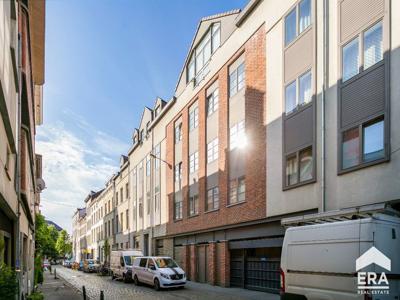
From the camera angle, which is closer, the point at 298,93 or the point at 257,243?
the point at 298,93

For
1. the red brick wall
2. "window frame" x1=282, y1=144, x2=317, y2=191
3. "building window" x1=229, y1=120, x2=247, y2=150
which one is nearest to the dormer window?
the red brick wall

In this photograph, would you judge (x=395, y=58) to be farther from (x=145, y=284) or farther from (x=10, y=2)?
(x=145, y=284)

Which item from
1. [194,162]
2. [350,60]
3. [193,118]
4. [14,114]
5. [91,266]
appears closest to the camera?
[14,114]

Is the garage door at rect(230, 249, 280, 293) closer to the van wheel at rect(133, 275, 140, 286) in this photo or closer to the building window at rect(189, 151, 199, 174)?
the van wheel at rect(133, 275, 140, 286)

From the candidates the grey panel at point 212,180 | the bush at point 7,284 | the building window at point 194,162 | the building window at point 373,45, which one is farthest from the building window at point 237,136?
the bush at point 7,284

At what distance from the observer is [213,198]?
987 inches

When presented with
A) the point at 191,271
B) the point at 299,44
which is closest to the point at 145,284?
the point at 191,271

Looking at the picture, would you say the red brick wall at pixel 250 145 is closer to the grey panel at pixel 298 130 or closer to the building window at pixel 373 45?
the grey panel at pixel 298 130

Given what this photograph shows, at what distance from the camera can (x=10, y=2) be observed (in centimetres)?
891

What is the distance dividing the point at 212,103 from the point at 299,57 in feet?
33.1

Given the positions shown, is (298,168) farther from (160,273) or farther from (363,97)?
(160,273)

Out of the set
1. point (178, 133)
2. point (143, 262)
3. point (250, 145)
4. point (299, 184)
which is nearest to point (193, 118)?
point (178, 133)

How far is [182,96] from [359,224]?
2360 cm

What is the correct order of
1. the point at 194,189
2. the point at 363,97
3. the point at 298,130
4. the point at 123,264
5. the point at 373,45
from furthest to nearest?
the point at 123,264 → the point at 194,189 → the point at 298,130 → the point at 363,97 → the point at 373,45
